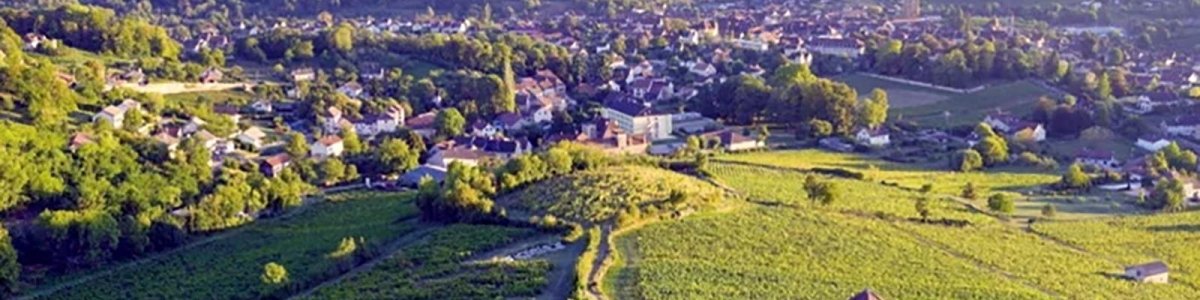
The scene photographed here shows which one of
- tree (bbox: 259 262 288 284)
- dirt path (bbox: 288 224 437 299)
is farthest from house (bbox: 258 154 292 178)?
tree (bbox: 259 262 288 284)

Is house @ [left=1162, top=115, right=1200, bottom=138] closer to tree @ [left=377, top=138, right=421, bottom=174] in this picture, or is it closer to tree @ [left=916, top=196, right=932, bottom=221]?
tree @ [left=916, top=196, right=932, bottom=221]

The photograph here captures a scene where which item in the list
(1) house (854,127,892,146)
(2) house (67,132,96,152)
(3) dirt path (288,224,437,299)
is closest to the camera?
(3) dirt path (288,224,437,299)

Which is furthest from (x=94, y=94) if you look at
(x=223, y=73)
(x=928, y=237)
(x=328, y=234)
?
(x=928, y=237)

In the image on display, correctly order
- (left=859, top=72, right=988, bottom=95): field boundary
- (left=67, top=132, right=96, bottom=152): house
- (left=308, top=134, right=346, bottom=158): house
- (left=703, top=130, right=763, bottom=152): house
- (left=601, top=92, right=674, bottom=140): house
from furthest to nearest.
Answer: (left=859, top=72, right=988, bottom=95): field boundary
(left=601, top=92, right=674, bottom=140): house
(left=703, top=130, right=763, bottom=152): house
(left=308, top=134, right=346, bottom=158): house
(left=67, top=132, right=96, bottom=152): house

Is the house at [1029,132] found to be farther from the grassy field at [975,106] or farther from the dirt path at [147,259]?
the dirt path at [147,259]

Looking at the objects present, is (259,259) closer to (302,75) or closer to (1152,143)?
(302,75)

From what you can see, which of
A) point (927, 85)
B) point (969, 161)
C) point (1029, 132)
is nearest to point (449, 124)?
point (969, 161)

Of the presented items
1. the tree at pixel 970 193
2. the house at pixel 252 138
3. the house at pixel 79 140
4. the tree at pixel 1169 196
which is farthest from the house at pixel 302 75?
the tree at pixel 1169 196
